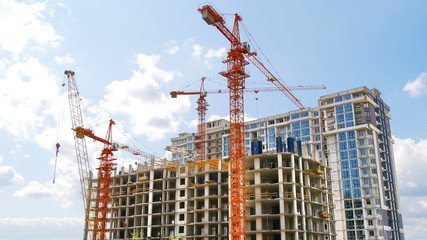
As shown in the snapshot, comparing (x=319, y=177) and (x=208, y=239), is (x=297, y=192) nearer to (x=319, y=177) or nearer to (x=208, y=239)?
(x=319, y=177)

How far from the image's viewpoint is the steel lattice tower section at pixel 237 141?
93.9 m

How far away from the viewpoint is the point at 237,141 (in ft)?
328

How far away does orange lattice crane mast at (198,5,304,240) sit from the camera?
94.1m

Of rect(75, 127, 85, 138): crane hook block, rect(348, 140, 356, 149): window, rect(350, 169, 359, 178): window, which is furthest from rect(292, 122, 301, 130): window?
rect(75, 127, 85, 138): crane hook block

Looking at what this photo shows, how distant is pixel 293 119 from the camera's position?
166m

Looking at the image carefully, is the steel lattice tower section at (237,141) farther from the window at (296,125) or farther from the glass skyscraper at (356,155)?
the window at (296,125)

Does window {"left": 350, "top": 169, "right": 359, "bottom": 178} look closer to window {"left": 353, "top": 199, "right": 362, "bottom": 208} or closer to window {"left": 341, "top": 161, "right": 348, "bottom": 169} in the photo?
window {"left": 341, "top": 161, "right": 348, "bottom": 169}

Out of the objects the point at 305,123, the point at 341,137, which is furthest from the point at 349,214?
the point at 305,123

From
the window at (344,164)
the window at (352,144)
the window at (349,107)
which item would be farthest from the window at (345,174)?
the window at (349,107)

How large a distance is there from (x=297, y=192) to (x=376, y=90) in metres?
82.8

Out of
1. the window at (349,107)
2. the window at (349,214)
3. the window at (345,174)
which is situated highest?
the window at (349,107)

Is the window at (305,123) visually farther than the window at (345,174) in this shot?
Yes

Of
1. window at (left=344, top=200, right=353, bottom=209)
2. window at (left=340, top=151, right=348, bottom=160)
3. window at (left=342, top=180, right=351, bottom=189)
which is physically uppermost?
window at (left=340, top=151, right=348, bottom=160)

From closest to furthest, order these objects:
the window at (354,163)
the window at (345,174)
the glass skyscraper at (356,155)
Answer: the glass skyscraper at (356,155)
the window at (354,163)
the window at (345,174)
